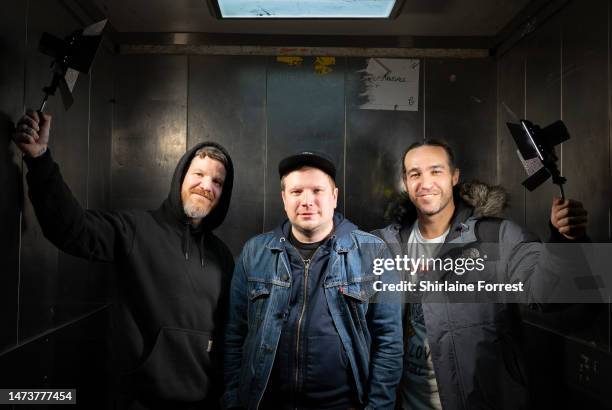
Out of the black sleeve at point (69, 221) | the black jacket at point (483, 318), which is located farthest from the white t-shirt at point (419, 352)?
the black sleeve at point (69, 221)

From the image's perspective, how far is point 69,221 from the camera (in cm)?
104

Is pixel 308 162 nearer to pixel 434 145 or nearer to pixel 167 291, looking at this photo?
pixel 434 145

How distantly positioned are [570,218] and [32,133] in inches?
53.5

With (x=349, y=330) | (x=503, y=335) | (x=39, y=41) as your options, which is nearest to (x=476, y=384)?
(x=503, y=335)

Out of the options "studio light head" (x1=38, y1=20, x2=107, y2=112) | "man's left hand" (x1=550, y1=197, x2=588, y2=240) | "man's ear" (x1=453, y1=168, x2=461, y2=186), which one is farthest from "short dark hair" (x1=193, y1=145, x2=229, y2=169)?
"man's left hand" (x1=550, y1=197, x2=588, y2=240)

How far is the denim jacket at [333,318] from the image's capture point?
1.13 meters

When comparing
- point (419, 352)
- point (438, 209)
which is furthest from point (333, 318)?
point (438, 209)

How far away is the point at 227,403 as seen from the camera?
1.16 metres

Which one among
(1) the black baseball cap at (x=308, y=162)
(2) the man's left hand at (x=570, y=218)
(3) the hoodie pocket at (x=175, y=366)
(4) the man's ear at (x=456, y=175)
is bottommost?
(3) the hoodie pocket at (x=175, y=366)

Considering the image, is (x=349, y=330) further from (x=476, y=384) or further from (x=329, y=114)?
(x=329, y=114)

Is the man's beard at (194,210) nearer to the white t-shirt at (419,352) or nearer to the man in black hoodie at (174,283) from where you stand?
the man in black hoodie at (174,283)

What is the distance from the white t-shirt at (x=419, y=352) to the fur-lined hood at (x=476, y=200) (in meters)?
0.04

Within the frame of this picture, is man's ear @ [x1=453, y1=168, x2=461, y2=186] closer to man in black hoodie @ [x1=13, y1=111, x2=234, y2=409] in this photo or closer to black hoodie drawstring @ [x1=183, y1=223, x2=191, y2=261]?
man in black hoodie @ [x1=13, y1=111, x2=234, y2=409]

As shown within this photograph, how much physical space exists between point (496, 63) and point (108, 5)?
109cm
